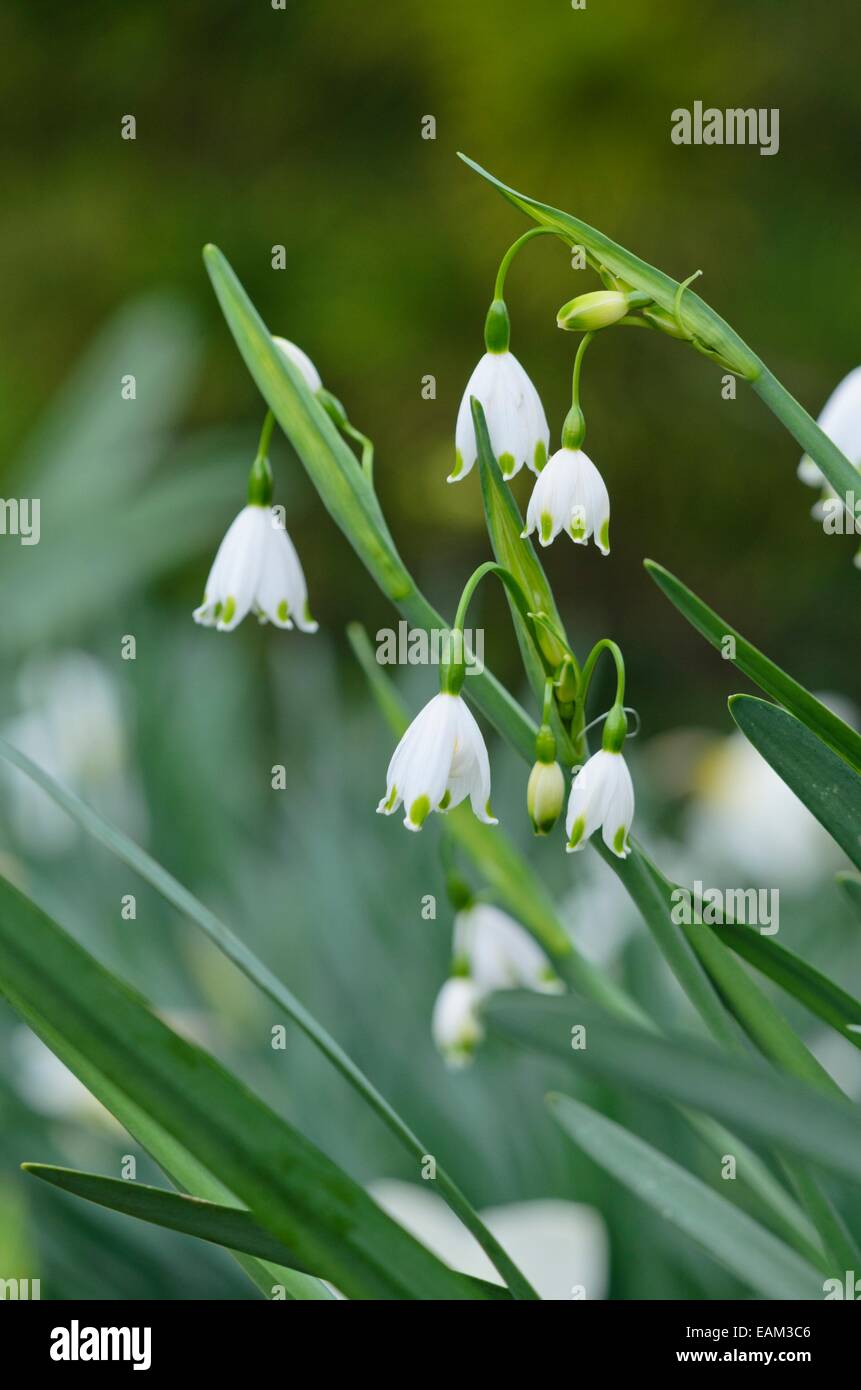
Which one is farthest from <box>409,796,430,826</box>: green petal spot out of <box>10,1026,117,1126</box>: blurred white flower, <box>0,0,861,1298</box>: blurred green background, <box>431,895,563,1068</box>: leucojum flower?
<box>0,0,861,1298</box>: blurred green background

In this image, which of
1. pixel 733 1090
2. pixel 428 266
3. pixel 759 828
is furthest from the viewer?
pixel 428 266

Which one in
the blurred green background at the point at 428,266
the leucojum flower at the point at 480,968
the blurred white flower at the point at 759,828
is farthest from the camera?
the blurred green background at the point at 428,266

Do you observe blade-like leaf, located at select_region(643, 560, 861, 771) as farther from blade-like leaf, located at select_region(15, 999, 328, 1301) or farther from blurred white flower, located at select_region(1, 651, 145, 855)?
blurred white flower, located at select_region(1, 651, 145, 855)

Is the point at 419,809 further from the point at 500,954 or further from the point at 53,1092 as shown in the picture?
the point at 53,1092

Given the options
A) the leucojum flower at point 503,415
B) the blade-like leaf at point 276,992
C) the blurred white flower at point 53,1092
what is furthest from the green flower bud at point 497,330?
the blurred white flower at point 53,1092

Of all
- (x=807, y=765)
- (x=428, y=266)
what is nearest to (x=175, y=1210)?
(x=807, y=765)

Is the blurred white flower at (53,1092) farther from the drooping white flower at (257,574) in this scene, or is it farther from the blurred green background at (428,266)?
the blurred green background at (428,266)

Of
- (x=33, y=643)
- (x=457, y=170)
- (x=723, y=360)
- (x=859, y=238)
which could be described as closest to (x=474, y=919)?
(x=723, y=360)
